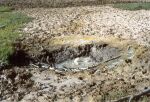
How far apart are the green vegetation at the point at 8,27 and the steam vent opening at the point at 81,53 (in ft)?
4.09

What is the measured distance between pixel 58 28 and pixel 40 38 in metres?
1.66

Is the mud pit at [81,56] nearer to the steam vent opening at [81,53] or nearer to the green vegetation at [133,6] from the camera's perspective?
the steam vent opening at [81,53]

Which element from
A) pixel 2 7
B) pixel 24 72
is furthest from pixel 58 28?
pixel 2 7

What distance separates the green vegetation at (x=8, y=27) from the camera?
13359 mm

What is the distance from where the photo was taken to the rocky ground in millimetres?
10508

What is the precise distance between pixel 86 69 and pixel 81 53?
138 centimetres

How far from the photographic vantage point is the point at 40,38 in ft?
49.4

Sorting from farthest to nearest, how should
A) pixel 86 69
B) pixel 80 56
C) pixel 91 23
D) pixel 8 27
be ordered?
pixel 91 23
pixel 8 27
pixel 80 56
pixel 86 69

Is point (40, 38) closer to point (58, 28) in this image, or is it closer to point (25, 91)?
point (58, 28)

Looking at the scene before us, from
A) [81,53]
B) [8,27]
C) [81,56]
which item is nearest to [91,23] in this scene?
[8,27]

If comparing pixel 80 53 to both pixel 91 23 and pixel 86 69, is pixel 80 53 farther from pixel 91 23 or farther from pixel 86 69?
pixel 91 23

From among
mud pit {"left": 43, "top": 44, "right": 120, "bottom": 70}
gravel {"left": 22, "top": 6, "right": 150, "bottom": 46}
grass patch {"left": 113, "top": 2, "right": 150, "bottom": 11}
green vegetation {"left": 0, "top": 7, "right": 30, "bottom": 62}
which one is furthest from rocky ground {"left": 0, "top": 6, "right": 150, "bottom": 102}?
grass patch {"left": 113, "top": 2, "right": 150, "bottom": 11}

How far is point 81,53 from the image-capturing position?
13602 millimetres

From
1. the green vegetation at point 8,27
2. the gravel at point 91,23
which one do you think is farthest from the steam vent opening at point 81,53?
the green vegetation at point 8,27
